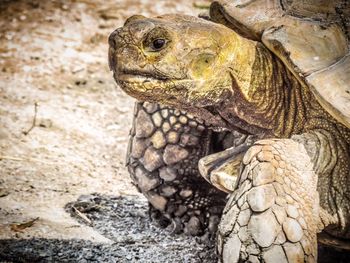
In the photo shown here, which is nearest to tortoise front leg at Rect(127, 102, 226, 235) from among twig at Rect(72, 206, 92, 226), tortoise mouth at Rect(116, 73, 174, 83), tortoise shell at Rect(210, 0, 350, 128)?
twig at Rect(72, 206, 92, 226)

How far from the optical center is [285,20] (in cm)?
249

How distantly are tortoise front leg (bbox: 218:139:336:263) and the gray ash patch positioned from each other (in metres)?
0.68

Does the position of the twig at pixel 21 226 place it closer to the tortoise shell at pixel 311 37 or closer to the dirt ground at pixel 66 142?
the dirt ground at pixel 66 142

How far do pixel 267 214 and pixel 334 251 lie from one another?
1.30 meters

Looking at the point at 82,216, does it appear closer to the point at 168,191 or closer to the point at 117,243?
the point at 117,243

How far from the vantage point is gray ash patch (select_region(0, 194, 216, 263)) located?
7.95ft

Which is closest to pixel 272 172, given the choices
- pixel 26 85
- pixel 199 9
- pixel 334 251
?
pixel 334 251

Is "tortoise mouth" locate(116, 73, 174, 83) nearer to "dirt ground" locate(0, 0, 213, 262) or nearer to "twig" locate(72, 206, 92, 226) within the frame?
"dirt ground" locate(0, 0, 213, 262)

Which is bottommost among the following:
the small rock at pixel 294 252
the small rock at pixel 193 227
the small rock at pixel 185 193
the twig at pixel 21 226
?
the small rock at pixel 193 227

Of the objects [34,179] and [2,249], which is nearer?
[2,249]

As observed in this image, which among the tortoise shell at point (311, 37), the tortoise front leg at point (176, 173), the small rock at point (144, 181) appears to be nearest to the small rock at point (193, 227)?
the tortoise front leg at point (176, 173)

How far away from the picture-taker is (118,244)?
2.69 m

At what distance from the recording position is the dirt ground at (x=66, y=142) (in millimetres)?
2643

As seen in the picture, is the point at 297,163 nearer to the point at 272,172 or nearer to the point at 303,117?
the point at 272,172
